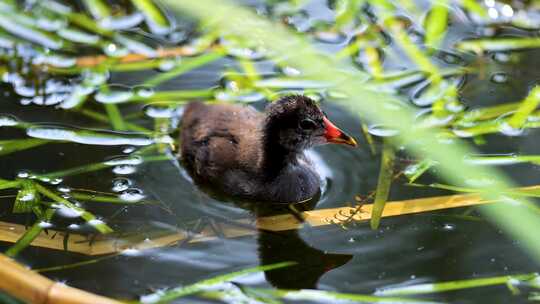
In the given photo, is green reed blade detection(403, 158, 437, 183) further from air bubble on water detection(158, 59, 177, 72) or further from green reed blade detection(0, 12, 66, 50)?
green reed blade detection(0, 12, 66, 50)

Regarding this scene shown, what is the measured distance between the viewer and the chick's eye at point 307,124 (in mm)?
5320

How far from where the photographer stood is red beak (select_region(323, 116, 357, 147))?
17.6 ft

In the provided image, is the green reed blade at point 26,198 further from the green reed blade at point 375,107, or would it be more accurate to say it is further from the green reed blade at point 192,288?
the green reed blade at point 375,107

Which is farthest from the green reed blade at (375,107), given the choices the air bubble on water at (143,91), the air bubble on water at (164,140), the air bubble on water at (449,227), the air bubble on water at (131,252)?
the air bubble on water at (131,252)

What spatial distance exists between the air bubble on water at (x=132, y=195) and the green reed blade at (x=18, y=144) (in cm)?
70

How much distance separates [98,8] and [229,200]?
2148 mm

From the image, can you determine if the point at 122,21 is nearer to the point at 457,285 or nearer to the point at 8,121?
the point at 8,121

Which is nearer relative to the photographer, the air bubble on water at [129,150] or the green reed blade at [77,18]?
the air bubble on water at [129,150]

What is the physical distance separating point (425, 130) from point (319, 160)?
2.10ft

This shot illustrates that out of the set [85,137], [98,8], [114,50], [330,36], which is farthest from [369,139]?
[98,8]

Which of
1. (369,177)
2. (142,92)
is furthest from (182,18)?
(369,177)

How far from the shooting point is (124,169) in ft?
17.8

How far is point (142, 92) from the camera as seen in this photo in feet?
20.0

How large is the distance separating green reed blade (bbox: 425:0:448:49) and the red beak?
1453 mm
